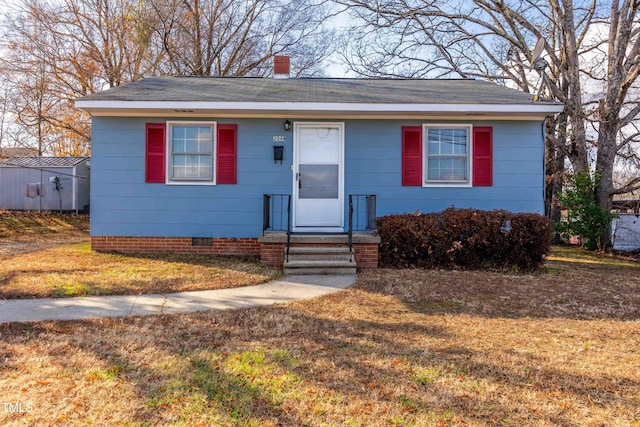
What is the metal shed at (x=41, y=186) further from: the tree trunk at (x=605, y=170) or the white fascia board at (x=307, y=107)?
the tree trunk at (x=605, y=170)

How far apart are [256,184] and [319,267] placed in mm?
2424

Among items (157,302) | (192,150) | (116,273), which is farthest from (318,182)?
(157,302)

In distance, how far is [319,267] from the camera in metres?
6.56

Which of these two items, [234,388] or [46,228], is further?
[46,228]

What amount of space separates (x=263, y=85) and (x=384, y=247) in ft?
15.5

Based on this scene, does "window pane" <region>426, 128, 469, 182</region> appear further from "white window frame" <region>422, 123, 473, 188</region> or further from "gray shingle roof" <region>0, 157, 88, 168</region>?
"gray shingle roof" <region>0, 157, 88, 168</region>

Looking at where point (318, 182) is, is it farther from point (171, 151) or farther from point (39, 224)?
point (39, 224)

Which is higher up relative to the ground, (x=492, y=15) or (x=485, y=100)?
(x=492, y=15)

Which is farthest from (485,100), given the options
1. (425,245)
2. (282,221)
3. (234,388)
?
(234,388)

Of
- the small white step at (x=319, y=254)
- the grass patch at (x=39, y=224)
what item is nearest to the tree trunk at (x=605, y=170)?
the small white step at (x=319, y=254)

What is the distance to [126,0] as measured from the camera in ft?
58.1

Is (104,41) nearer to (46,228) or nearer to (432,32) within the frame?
(46,228)

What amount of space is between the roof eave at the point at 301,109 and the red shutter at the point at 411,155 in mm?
395

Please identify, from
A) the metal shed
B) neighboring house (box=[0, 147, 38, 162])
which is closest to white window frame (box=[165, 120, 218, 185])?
the metal shed
